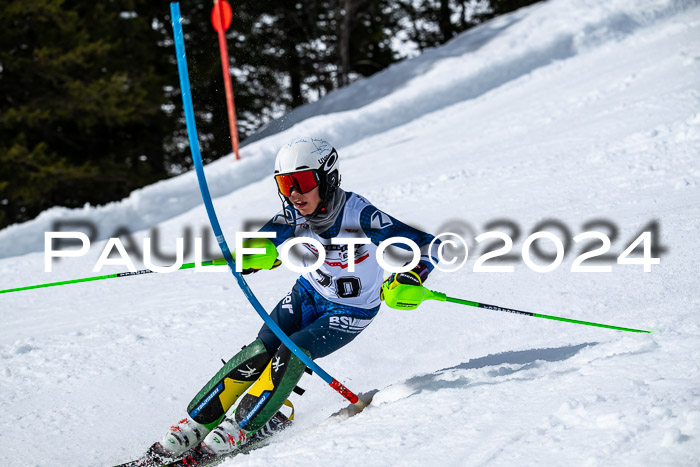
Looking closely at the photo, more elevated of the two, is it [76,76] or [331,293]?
[76,76]

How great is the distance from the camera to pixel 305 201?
10.4 ft

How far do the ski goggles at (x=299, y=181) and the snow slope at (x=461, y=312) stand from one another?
1.09m

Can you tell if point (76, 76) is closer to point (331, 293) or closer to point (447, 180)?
point (447, 180)

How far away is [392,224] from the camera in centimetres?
326

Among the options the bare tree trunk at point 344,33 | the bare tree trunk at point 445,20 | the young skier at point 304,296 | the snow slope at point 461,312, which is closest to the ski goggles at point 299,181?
the young skier at point 304,296

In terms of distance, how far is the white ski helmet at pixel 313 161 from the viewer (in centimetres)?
311

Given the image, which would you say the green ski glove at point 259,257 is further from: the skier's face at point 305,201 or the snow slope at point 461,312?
the snow slope at point 461,312

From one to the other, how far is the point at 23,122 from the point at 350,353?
11.0 metres

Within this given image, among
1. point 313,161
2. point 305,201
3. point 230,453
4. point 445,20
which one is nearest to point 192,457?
point 230,453

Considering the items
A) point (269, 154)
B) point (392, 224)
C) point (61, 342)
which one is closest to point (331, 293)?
point (392, 224)

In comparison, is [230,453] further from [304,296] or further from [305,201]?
[305,201]

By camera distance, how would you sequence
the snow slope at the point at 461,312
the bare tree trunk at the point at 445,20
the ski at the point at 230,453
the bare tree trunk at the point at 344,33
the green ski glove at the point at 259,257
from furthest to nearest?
the bare tree trunk at the point at 445,20 < the bare tree trunk at the point at 344,33 < the green ski glove at the point at 259,257 < the ski at the point at 230,453 < the snow slope at the point at 461,312

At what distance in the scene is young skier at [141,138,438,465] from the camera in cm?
311

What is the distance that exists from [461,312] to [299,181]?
79.4 inches
